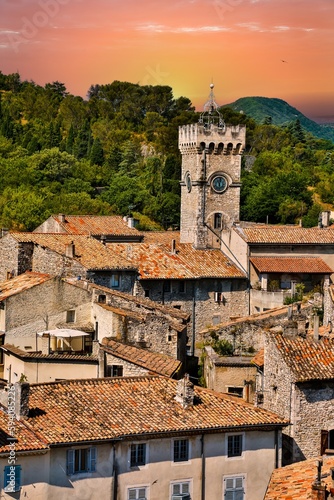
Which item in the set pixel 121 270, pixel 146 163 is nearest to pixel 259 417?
pixel 121 270

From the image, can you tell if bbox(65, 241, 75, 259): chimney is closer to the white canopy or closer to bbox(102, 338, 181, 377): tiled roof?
the white canopy

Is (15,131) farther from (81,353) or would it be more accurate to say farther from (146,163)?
(81,353)

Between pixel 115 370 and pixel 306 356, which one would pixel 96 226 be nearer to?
pixel 115 370

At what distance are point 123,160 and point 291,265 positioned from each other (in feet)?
172

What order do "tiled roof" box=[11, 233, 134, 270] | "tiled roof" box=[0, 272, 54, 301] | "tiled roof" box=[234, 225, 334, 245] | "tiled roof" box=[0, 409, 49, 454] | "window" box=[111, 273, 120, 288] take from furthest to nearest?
"tiled roof" box=[234, 225, 334, 245] < "window" box=[111, 273, 120, 288] < "tiled roof" box=[11, 233, 134, 270] < "tiled roof" box=[0, 272, 54, 301] < "tiled roof" box=[0, 409, 49, 454]

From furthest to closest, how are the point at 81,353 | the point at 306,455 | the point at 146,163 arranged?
1. the point at 146,163
2. the point at 81,353
3. the point at 306,455

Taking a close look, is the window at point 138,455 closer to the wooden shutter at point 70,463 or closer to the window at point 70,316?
the wooden shutter at point 70,463

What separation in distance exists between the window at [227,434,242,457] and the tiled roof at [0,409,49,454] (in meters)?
5.42

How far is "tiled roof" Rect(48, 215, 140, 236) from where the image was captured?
217ft

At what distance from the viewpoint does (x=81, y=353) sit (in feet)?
135

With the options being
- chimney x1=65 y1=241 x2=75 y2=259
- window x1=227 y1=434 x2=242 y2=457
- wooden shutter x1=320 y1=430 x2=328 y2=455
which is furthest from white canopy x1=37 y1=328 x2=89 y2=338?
window x1=227 y1=434 x2=242 y2=457

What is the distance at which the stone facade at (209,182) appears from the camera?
65.5 meters

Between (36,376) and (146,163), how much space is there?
74.1 meters

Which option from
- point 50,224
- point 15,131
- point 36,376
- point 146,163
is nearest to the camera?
A: point 36,376
